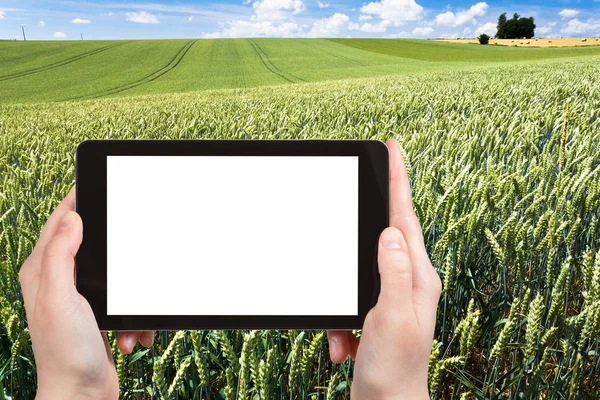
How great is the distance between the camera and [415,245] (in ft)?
3.17

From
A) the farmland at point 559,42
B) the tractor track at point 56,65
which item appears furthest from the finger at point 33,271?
the farmland at point 559,42

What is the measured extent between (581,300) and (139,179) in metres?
1.53

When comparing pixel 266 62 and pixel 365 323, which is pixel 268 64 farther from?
pixel 365 323

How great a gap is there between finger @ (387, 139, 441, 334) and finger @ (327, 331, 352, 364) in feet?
0.86

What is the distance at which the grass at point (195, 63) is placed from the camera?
27.1 m

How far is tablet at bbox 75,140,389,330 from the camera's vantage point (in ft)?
3.23

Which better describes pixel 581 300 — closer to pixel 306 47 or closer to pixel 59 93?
pixel 59 93

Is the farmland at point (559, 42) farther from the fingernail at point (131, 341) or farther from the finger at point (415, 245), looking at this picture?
the fingernail at point (131, 341)

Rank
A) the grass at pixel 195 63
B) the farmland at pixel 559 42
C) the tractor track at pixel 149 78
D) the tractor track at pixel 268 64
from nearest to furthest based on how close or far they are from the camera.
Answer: the tractor track at pixel 149 78
the grass at pixel 195 63
the tractor track at pixel 268 64
the farmland at pixel 559 42

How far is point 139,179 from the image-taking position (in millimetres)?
1017

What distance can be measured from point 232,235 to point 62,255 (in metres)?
0.31

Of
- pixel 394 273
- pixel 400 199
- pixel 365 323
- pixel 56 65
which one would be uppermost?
pixel 56 65

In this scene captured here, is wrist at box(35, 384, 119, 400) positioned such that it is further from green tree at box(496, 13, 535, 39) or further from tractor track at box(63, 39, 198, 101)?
green tree at box(496, 13, 535, 39)

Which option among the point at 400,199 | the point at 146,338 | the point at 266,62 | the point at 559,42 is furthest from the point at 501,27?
the point at 146,338
